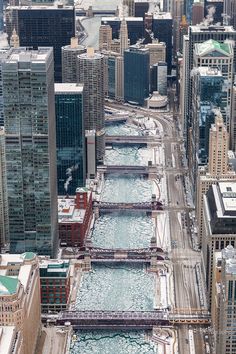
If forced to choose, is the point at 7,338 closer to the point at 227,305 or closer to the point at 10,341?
the point at 10,341

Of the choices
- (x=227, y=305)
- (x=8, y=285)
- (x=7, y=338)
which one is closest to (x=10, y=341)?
(x=7, y=338)

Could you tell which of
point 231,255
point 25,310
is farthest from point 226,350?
point 25,310

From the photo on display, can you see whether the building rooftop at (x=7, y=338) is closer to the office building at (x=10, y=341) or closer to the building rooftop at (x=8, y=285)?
the office building at (x=10, y=341)

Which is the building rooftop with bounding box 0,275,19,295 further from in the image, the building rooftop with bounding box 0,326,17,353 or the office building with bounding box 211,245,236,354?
the office building with bounding box 211,245,236,354

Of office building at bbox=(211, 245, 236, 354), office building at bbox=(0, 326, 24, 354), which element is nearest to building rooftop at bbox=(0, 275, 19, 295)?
office building at bbox=(0, 326, 24, 354)

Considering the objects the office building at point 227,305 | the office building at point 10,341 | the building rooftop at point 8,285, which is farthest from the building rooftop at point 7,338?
the office building at point 227,305
